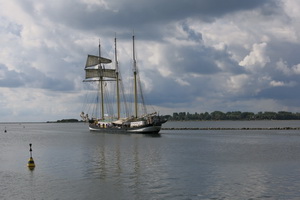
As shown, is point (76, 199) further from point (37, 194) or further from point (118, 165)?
point (118, 165)

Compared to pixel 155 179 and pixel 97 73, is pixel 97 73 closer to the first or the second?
pixel 97 73

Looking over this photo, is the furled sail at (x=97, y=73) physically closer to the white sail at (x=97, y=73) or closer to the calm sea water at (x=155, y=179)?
the white sail at (x=97, y=73)

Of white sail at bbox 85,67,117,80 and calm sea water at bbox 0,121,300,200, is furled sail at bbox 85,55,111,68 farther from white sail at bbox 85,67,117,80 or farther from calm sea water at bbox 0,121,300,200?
calm sea water at bbox 0,121,300,200

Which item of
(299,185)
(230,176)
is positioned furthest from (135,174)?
(299,185)

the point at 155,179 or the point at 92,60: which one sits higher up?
the point at 92,60

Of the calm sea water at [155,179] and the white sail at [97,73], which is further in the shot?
the white sail at [97,73]

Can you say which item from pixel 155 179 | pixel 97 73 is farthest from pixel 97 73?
pixel 155 179

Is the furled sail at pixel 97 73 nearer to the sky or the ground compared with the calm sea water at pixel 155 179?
nearer to the sky

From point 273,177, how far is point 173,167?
34.8 feet

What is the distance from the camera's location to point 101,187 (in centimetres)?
2833

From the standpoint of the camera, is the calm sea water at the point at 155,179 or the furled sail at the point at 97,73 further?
the furled sail at the point at 97,73

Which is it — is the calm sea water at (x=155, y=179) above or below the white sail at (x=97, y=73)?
below

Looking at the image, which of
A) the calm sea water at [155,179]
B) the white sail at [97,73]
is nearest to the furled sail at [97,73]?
the white sail at [97,73]

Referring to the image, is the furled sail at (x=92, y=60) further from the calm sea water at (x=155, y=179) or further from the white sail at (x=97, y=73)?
the calm sea water at (x=155, y=179)
